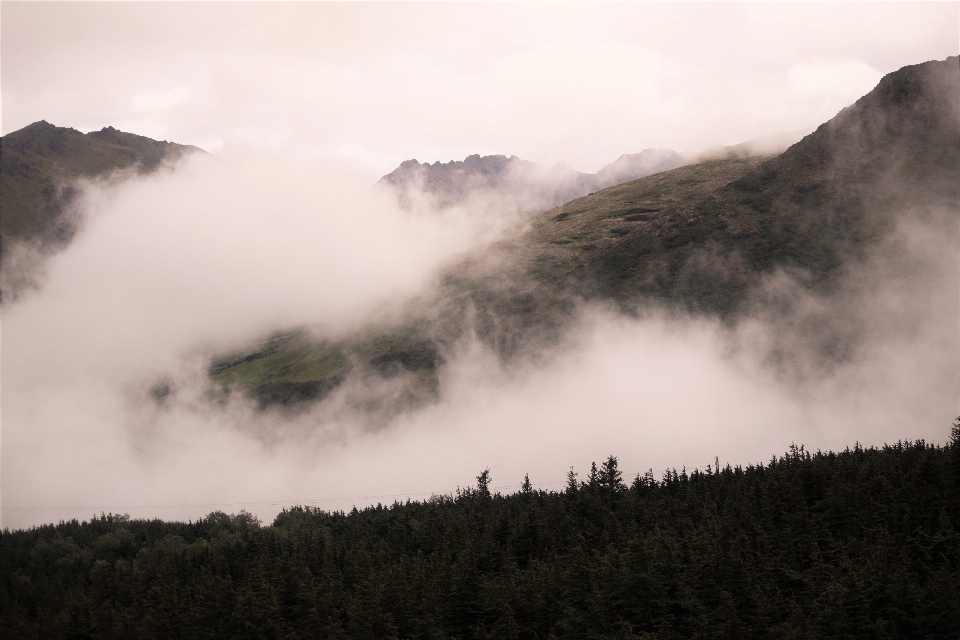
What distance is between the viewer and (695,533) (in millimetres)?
158125

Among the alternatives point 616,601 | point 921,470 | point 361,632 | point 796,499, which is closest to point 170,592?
point 361,632

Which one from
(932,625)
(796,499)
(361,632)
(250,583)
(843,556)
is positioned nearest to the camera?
(932,625)

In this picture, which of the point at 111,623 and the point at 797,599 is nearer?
the point at 797,599

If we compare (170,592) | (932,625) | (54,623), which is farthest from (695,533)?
(54,623)

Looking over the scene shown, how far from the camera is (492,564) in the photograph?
166m

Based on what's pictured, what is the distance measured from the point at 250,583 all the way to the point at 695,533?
9146 centimetres

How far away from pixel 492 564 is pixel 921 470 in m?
102

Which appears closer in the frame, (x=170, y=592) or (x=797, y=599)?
(x=797, y=599)

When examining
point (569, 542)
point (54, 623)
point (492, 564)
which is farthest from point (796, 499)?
point (54, 623)

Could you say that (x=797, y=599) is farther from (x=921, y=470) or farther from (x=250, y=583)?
(x=250, y=583)

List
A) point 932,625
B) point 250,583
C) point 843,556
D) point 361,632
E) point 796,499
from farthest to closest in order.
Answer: point 796,499 → point 250,583 → point 843,556 → point 361,632 → point 932,625

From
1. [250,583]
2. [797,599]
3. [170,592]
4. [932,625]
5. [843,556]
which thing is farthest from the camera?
[170,592]

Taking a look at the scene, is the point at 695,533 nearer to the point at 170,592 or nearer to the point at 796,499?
the point at 796,499

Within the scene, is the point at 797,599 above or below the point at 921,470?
below
